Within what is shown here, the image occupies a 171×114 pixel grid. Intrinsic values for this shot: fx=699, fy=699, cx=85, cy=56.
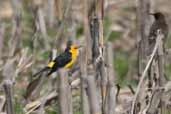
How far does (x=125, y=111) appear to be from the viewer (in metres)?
6.41

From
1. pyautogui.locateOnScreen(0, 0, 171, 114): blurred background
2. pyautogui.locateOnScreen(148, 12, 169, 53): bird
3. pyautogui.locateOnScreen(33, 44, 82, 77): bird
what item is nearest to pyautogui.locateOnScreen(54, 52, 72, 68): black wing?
pyautogui.locateOnScreen(33, 44, 82, 77): bird

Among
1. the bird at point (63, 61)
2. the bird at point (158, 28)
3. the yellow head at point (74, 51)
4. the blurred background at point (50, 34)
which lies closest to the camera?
the bird at point (158, 28)

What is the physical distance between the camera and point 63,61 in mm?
7352

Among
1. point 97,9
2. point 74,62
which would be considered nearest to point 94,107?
point 97,9

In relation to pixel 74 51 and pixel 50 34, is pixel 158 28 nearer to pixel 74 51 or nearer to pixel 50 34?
pixel 74 51

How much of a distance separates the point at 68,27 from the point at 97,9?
3.60 meters

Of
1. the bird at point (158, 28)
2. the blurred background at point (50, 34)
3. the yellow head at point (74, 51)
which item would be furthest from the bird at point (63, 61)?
the bird at point (158, 28)

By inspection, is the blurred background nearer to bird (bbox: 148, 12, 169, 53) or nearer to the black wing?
the black wing

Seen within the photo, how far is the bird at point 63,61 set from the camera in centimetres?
712

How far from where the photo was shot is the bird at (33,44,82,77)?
280 inches

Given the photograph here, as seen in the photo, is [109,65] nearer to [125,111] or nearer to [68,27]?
[125,111]

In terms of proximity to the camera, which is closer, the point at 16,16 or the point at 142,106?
the point at 142,106

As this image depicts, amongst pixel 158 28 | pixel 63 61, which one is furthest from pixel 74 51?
pixel 158 28

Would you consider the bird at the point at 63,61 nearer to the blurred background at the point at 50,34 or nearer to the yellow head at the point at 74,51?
the yellow head at the point at 74,51
